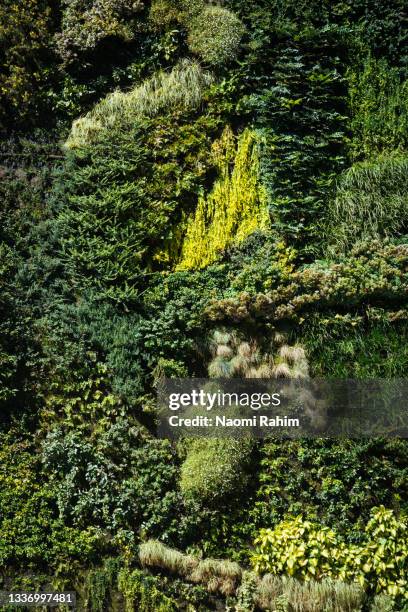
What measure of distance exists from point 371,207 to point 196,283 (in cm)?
240

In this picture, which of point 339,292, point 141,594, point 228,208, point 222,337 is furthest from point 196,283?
point 141,594

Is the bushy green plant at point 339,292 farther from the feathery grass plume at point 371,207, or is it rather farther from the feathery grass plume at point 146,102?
the feathery grass plume at point 146,102

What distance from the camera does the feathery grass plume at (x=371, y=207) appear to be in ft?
26.1

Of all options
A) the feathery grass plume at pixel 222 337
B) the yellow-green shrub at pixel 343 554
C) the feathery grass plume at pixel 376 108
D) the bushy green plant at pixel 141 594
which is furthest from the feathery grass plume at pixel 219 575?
the feathery grass plume at pixel 376 108

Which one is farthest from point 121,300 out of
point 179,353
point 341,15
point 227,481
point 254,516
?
point 341,15

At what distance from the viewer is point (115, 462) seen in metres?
7.71

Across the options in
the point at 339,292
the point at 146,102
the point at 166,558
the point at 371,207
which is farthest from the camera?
the point at 146,102

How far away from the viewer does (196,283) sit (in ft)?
26.5

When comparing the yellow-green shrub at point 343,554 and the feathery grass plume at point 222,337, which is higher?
the feathery grass plume at point 222,337

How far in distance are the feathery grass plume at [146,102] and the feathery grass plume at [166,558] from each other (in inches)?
205

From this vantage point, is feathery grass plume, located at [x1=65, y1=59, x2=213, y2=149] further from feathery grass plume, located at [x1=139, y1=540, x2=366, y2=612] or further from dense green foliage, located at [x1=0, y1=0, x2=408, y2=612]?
feathery grass plume, located at [x1=139, y1=540, x2=366, y2=612]

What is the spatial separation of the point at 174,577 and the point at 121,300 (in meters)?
3.35

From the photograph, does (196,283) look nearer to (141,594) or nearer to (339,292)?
(339,292)

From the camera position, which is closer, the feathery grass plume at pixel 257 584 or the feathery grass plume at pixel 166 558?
the feathery grass plume at pixel 257 584
